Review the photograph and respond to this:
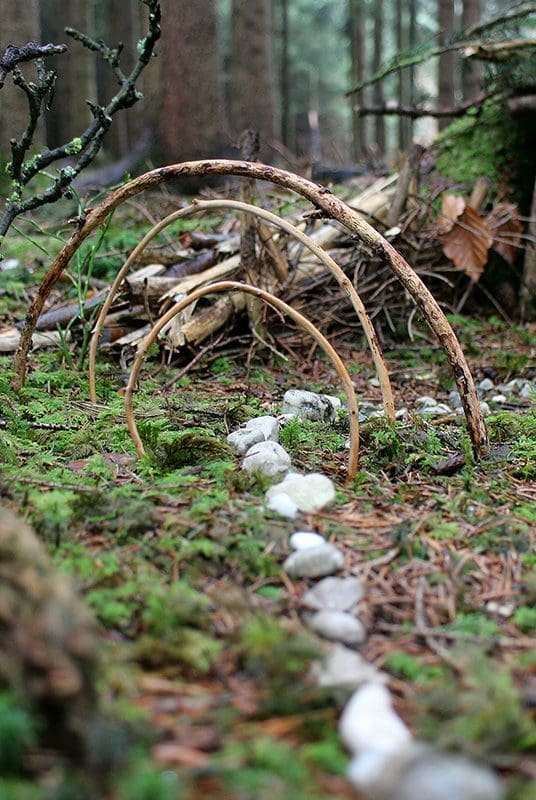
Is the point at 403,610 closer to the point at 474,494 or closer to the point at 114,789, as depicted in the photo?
the point at 474,494

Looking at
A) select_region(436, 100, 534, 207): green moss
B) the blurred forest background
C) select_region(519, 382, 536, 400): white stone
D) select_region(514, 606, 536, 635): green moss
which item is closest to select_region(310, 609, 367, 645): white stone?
select_region(514, 606, 536, 635): green moss

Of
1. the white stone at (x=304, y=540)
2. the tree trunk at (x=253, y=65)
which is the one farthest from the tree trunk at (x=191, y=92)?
the white stone at (x=304, y=540)

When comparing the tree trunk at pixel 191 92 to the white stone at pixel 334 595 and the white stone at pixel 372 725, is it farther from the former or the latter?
the white stone at pixel 372 725

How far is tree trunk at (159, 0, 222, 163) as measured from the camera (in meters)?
7.26

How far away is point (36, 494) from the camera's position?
1.79 metres

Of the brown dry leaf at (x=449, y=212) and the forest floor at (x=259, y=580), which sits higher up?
the brown dry leaf at (x=449, y=212)

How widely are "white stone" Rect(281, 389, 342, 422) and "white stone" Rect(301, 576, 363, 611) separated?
126 centimetres

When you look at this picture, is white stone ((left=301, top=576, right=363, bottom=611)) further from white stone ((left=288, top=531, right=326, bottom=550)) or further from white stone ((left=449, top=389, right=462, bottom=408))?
white stone ((left=449, top=389, right=462, bottom=408))

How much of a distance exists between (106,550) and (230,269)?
250 centimetres

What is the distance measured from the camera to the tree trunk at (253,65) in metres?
9.62

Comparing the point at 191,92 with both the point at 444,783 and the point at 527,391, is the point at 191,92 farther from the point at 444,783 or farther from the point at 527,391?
the point at 444,783

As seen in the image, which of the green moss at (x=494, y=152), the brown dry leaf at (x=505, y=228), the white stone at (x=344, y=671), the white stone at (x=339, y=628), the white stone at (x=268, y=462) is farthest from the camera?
the green moss at (x=494, y=152)

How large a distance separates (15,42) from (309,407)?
20.8 feet

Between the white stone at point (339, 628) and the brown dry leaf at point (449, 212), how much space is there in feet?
11.1
